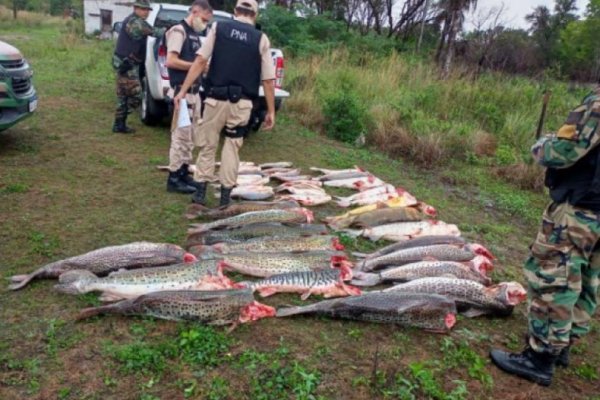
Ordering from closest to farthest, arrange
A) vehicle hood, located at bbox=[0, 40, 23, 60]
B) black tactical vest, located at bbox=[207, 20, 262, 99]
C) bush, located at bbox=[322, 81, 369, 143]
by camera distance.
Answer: black tactical vest, located at bbox=[207, 20, 262, 99], vehicle hood, located at bbox=[0, 40, 23, 60], bush, located at bbox=[322, 81, 369, 143]

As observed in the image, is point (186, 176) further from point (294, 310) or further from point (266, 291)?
point (294, 310)

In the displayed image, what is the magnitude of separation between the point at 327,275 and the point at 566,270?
5.99 feet

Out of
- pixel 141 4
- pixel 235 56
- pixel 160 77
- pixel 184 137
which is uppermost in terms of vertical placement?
pixel 141 4

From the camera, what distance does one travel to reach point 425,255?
16.9ft

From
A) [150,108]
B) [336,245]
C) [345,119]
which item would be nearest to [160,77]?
[150,108]

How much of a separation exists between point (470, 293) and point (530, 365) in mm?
802

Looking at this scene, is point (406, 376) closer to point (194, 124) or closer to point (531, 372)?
point (531, 372)

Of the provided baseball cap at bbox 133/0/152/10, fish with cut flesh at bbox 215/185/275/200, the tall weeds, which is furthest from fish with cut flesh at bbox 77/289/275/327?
the tall weeds

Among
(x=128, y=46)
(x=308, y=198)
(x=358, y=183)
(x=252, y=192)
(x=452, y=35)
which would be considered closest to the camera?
(x=252, y=192)

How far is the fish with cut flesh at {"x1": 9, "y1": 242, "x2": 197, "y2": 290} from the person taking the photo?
4.35 meters

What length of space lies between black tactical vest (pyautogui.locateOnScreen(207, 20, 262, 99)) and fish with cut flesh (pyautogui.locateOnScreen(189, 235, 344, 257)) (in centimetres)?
173

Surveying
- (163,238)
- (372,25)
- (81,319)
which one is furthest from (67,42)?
(81,319)

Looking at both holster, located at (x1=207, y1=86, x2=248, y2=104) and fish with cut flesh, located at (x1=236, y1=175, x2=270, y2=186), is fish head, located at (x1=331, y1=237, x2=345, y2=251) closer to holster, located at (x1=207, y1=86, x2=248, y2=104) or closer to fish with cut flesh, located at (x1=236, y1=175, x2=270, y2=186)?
holster, located at (x1=207, y1=86, x2=248, y2=104)

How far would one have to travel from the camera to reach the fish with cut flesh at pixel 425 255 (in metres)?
5.04
